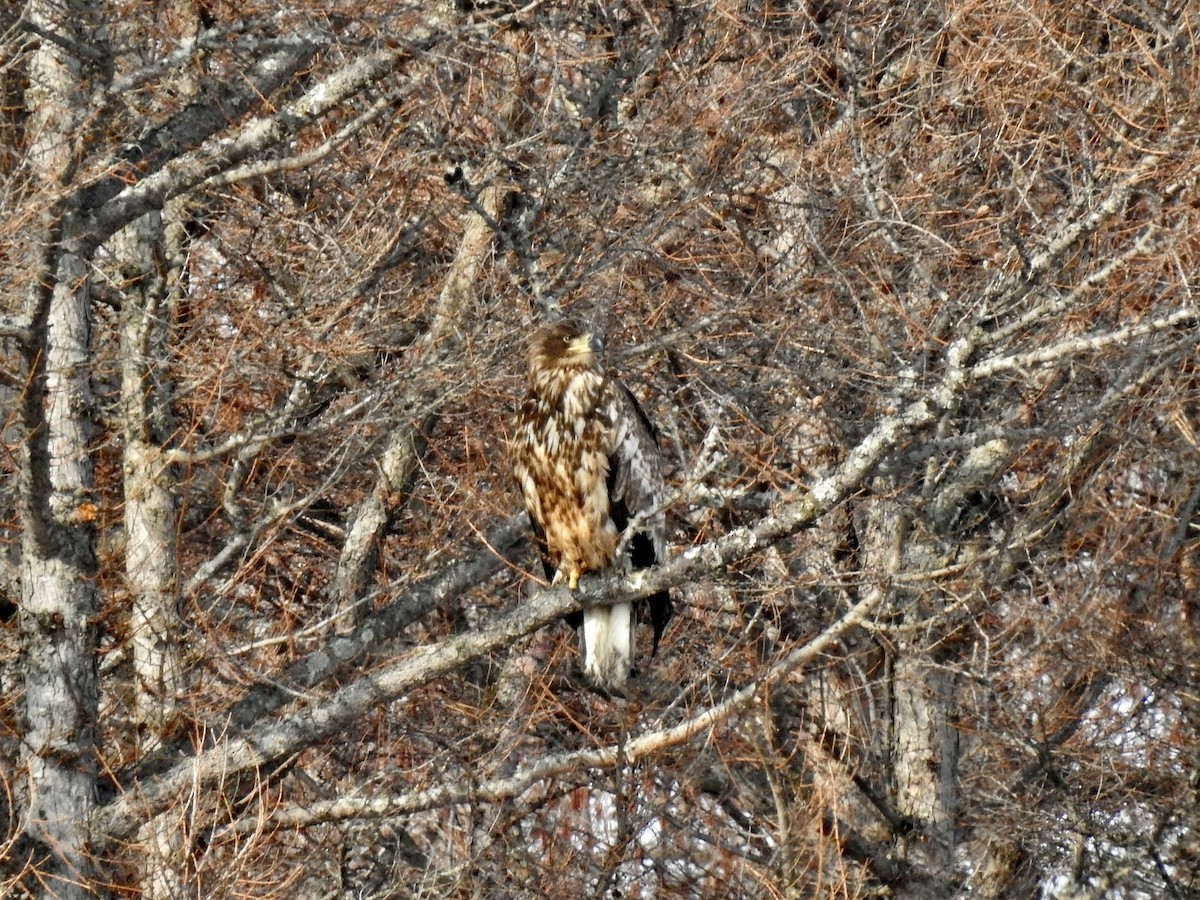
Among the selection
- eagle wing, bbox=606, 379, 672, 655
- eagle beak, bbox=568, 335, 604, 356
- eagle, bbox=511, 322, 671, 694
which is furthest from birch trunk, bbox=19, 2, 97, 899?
eagle wing, bbox=606, 379, 672, 655

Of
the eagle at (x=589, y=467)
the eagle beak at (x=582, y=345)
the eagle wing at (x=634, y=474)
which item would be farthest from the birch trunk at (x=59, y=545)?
the eagle wing at (x=634, y=474)

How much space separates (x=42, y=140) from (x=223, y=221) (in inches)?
77.8

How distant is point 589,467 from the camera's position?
7098 mm

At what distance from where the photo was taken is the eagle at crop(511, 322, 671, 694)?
23.2ft

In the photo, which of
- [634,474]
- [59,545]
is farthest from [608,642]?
[59,545]

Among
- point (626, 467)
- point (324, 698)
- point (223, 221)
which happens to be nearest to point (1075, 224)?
point (626, 467)

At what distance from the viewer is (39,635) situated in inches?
267

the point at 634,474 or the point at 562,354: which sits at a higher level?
the point at 562,354

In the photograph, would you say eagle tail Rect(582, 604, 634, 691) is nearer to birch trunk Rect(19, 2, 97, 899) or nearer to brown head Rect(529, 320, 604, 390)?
brown head Rect(529, 320, 604, 390)

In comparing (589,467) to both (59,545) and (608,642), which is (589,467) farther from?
(59,545)

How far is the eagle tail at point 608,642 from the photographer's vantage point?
23.3ft

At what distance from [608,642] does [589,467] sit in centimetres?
73

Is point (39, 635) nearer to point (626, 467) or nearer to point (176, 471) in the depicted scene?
point (176, 471)

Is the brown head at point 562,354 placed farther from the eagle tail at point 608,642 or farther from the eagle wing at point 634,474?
the eagle tail at point 608,642
